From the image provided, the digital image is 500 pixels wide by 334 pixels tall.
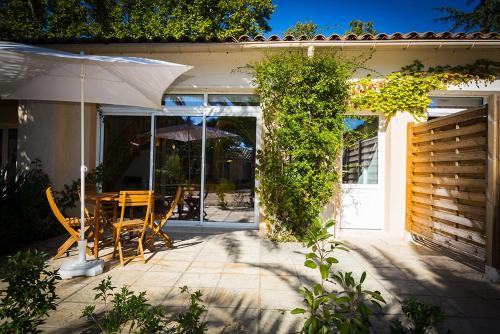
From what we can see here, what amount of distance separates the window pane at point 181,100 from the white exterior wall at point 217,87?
218 millimetres

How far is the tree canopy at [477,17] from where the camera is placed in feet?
37.0

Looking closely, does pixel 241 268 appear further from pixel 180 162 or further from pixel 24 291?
pixel 180 162

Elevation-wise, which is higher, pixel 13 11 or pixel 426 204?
pixel 13 11

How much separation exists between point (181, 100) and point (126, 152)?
5.71 ft

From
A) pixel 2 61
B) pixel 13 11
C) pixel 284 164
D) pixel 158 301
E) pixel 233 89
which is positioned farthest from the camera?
pixel 13 11

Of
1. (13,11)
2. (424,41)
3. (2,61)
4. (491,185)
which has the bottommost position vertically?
(491,185)

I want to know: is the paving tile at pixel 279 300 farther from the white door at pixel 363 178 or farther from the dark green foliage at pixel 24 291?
the white door at pixel 363 178

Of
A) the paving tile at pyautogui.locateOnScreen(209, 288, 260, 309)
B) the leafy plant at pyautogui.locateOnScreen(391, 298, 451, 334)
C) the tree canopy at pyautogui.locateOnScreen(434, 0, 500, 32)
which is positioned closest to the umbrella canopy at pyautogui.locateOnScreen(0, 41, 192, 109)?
the paving tile at pyautogui.locateOnScreen(209, 288, 260, 309)

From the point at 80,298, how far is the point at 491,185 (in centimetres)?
460

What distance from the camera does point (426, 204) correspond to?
5172 millimetres

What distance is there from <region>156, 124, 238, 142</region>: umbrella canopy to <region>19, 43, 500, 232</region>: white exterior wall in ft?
2.70

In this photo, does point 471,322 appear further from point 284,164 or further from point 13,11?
point 13,11

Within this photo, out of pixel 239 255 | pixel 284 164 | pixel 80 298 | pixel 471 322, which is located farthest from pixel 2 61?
pixel 471 322

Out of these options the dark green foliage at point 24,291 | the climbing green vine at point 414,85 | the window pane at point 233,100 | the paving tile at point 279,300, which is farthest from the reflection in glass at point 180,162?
the dark green foliage at point 24,291
